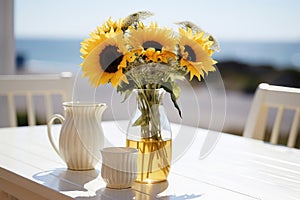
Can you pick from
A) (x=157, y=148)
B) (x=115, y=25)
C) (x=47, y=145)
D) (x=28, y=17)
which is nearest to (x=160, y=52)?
(x=115, y=25)

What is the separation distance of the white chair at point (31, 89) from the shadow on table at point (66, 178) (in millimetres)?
833

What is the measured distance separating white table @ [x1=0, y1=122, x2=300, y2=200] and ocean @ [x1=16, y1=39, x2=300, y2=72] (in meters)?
4.03

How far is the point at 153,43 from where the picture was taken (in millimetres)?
1169

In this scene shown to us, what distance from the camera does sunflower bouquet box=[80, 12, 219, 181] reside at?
1.17 m

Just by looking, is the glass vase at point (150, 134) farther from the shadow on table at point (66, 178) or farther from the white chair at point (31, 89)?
the white chair at point (31, 89)

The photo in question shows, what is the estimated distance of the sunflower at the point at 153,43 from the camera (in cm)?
116

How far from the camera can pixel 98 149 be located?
132cm

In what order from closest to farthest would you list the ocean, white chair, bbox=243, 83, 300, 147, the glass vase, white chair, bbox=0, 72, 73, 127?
the glass vase
white chair, bbox=243, 83, 300, 147
white chair, bbox=0, 72, 73, 127
the ocean

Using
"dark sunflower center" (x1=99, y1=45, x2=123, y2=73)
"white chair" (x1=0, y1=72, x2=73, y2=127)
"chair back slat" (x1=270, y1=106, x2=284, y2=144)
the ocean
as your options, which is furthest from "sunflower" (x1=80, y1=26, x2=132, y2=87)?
the ocean

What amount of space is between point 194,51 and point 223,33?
15.5ft

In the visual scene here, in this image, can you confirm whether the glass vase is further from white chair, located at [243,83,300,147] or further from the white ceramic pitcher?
white chair, located at [243,83,300,147]

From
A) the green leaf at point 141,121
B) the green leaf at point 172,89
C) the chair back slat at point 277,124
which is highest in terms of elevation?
the green leaf at point 172,89

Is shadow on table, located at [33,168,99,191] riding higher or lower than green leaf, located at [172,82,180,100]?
lower

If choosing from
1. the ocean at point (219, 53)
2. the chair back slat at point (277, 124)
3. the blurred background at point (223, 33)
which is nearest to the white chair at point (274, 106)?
the chair back slat at point (277, 124)
